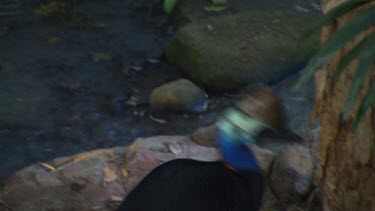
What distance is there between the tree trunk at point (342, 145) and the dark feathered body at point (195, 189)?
1.00 ft

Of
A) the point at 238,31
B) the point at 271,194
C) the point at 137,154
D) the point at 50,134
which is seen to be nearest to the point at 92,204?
the point at 137,154

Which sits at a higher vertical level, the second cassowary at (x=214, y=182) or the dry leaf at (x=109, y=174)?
the second cassowary at (x=214, y=182)

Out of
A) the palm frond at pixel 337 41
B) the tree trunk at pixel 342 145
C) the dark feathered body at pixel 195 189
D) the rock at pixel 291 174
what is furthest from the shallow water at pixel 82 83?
the palm frond at pixel 337 41

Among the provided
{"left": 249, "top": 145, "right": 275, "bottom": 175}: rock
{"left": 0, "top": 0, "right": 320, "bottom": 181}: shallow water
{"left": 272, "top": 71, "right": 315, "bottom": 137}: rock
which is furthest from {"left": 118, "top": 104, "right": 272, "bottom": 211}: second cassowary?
{"left": 0, "top": 0, "right": 320, "bottom": 181}: shallow water

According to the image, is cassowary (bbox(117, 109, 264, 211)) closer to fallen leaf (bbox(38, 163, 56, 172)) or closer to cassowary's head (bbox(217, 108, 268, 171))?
cassowary's head (bbox(217, 108, 268, 171))

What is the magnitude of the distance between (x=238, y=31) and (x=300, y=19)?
52 centimetres

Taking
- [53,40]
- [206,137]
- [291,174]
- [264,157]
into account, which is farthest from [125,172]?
[53,40]

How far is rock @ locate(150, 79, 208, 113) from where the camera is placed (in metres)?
4.86

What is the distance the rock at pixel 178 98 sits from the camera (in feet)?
16.0

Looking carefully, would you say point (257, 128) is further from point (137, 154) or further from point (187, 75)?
point (187, 75)

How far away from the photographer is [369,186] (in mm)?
2658

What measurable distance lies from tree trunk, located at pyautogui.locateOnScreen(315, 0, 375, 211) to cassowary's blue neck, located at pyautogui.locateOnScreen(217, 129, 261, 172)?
29 centimetres

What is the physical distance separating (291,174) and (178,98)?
153 cm

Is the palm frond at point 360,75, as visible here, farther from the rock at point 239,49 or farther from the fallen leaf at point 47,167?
the rock at point 239,49
